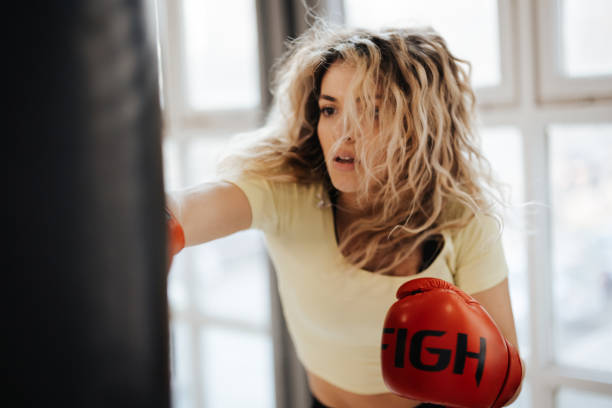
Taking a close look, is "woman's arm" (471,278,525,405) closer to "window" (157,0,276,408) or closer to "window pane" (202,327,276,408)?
"window" (157,0,276,408)

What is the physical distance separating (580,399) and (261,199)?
1.22 meters

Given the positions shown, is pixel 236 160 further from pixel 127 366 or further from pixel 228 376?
pixel 228 376

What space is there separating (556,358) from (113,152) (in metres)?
1.61

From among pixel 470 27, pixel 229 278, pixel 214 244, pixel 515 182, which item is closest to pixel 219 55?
pixel 214 244

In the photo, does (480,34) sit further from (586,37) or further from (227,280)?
(227,280)

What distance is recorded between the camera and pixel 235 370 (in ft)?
8.18

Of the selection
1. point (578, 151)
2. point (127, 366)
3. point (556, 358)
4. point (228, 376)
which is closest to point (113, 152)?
point (127, 366)

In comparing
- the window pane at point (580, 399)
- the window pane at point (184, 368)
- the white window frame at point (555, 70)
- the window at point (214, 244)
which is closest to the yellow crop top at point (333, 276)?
the white window frame at point (555, 70)

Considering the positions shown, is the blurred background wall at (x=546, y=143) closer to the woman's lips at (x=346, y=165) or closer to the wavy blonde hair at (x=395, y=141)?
the wavy blonde hair at (x=395, y=141)

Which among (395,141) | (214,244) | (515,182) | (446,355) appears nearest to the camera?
(446,355)

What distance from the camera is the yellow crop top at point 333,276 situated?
2.84 ft

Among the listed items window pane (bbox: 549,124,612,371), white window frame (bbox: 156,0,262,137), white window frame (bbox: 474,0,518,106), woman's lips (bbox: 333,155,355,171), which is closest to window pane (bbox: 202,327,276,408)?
white window frame (bbox: 156,0,262,137)

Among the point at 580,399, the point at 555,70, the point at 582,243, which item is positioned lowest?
the point at 580,399

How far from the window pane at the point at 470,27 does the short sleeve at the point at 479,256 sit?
793mm
